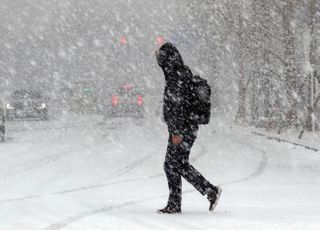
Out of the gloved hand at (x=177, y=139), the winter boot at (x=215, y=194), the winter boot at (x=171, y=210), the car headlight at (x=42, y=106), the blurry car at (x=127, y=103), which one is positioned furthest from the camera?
the blurry car at (x=127, y=103)

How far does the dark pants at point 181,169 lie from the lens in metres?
7.16

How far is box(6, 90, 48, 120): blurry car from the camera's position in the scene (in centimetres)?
3422

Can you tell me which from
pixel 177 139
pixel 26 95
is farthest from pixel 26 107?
pixel 177 139

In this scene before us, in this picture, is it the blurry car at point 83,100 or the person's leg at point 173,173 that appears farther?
the blurry car at point 83,100

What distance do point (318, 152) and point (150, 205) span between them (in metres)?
10.4

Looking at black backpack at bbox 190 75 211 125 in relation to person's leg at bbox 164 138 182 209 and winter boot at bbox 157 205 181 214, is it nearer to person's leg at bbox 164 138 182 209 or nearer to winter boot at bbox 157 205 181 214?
person's leg at bbox 164 138 182 209

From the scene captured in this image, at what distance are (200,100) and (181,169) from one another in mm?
754

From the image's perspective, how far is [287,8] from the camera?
26.5m

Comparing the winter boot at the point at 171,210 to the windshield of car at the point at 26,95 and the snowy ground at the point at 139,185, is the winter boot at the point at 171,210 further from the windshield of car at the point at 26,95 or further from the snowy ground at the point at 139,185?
the windshield of car at the point at 26,95

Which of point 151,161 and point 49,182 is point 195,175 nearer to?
point 49,182

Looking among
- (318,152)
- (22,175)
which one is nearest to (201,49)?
(318,152)

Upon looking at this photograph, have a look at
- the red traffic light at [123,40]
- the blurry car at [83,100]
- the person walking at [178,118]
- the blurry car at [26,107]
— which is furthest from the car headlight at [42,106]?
the person walking at [178,118]

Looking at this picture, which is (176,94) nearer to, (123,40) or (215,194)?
(215,194)

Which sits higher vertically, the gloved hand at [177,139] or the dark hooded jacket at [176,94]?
the dark hooded jacket at [176,94]
